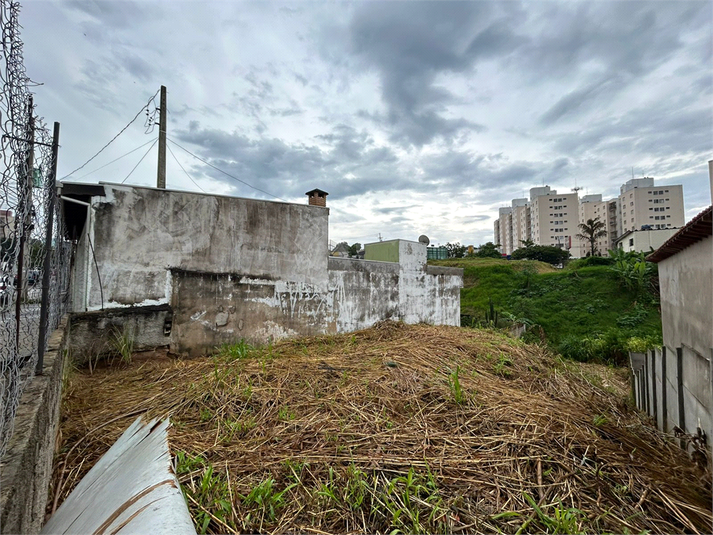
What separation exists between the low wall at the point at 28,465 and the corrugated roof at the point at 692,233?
18.0ft

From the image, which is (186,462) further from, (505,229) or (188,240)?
(505,229)

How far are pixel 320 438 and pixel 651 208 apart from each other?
75.0 metres

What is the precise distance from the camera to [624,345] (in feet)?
39.8

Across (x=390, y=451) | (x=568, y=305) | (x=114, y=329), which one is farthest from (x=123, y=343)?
(x=568, y=305)

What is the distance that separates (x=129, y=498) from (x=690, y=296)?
23.2 feet

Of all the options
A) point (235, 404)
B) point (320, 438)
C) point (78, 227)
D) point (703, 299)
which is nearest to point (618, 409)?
point (703, 299)

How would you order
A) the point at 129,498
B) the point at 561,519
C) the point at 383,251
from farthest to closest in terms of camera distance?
the point at 383,251 → the point at 561,519 → the point at 129,498

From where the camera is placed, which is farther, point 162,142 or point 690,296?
point 162,142

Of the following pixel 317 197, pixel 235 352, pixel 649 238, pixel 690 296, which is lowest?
pixel 235 352

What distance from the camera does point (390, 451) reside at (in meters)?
2.57

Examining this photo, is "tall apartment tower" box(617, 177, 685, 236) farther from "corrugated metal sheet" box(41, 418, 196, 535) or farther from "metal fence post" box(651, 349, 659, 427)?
"corrugated metal sheet" box(41, 418, 196, 535)

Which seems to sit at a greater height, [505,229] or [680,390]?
[505,229]

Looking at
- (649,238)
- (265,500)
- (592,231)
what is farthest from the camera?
(592,231)

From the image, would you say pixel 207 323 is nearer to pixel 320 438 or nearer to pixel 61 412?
pixel 61 412
